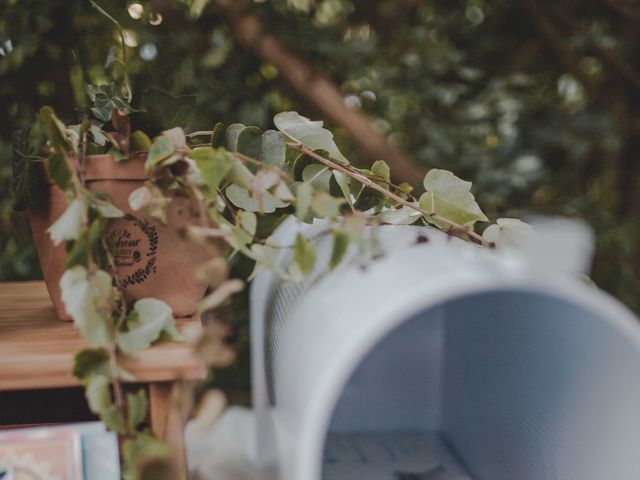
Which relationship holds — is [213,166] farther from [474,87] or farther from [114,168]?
[474,87]

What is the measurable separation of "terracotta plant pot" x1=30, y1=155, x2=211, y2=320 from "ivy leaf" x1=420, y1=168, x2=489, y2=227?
0.24 meters

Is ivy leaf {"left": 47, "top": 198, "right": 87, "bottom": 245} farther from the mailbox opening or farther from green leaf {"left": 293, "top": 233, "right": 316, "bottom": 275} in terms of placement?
the mailbox opening

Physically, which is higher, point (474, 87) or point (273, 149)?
point (474, 87)

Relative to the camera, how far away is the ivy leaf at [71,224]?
528 mm

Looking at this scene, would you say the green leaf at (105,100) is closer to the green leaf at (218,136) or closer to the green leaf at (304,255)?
the green leaf at (218,136)

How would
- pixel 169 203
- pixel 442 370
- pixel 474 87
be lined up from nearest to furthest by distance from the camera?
1. pixel 169 203
2. pixel 442 370
3. pixel 474 87

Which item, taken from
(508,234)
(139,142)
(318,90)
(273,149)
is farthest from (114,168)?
(318,90)

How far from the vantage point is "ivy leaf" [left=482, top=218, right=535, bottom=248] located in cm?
65

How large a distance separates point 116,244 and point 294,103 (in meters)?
1.26

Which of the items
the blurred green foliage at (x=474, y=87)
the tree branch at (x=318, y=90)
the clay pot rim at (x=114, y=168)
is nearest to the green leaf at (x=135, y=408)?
the clay pot rim at (x=114, y=168)

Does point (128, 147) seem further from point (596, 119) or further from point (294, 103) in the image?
point (596, 119)

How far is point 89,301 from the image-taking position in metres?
0.52

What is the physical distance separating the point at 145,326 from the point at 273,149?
0.22m

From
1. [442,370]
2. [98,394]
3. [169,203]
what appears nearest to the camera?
[98,394]
